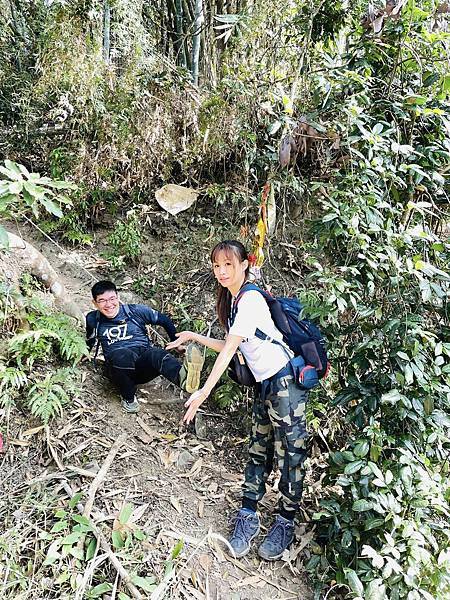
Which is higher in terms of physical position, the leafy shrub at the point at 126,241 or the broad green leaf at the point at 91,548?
the leafy shrub at the point at 126,241

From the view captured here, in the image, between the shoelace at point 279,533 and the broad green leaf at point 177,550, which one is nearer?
the broad green leaf at point 177,550

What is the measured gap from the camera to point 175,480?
3156 millimetres

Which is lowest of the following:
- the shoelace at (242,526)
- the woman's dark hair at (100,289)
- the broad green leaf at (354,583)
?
the shoelace at (242,526)

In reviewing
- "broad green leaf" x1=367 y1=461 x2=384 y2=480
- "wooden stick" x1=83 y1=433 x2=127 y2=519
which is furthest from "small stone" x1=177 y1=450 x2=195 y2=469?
"broad green leaf" x1=367 y1=461 x2=384 y2=480

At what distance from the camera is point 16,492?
2695 mm

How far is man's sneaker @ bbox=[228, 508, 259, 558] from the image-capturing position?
2.80 metres

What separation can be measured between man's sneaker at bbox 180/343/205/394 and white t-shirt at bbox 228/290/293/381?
2.26 ft

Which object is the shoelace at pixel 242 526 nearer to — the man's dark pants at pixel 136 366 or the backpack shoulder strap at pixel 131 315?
the man's dark pants at pixel 136 366

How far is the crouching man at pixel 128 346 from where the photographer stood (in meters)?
→ 3.53

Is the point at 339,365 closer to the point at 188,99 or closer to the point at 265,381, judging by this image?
the point at 265,381

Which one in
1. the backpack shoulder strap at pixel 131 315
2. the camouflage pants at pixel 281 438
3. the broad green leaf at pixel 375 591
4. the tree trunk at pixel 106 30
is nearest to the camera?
the broad green leaf at pixel 375 591

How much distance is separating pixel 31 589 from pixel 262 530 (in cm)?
133

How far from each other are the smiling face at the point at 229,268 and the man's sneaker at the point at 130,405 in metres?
1.39

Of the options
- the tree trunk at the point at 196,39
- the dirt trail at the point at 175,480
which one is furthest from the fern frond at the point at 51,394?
the tree trunk at the point at 196,39
